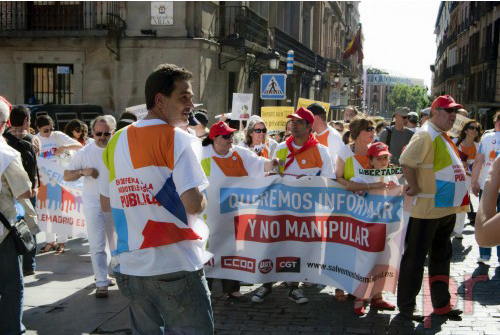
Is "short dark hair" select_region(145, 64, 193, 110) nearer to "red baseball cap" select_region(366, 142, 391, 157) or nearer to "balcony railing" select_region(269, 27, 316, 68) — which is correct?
"red baseball cap" select_region(366, 142, 391, 157)

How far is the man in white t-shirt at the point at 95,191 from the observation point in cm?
624

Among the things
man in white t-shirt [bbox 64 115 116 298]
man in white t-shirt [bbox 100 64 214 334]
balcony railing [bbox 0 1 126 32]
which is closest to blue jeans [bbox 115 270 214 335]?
man in white t-shirt [bbox 100 64 214 334]

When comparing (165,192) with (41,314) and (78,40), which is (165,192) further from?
(78,40)

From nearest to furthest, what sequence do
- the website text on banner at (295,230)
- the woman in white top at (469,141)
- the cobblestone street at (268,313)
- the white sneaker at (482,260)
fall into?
the cobblestone street at (268,313), the website text on banner at (295,230), the white sneaker at (482,260), the woman in white top at (469,141)

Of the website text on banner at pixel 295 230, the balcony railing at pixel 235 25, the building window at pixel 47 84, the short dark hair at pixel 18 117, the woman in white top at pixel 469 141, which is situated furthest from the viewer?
the building window at pixel 47 84

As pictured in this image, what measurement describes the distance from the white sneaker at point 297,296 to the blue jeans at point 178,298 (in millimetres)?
Result: 2925

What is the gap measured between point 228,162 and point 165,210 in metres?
2.98

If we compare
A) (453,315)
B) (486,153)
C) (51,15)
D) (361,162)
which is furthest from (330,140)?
(51,15)

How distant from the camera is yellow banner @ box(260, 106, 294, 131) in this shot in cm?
1182

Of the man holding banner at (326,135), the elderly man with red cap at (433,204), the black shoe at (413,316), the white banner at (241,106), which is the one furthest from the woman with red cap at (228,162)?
the white banner at (241,106)

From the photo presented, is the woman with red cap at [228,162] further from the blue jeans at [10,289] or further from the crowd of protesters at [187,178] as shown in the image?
the blue jeans at [10,289]

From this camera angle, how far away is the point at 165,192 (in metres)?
3.04

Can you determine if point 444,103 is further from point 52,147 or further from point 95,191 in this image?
point 52,147

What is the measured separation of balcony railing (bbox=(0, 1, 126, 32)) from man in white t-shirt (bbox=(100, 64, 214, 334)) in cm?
1619
